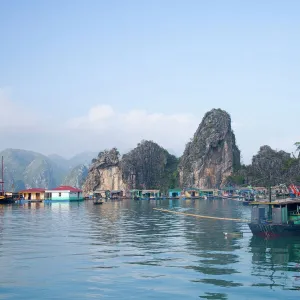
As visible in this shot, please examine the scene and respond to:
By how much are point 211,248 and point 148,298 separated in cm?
1436

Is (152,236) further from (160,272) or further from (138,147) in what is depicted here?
(138,147)

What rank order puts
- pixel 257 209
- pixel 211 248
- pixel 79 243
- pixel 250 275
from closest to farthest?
pixel 250 275 → pixel 211 248 → pixel 79 243 → pixel 257 209

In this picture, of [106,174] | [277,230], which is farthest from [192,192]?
[277,230]

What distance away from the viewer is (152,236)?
4125cm

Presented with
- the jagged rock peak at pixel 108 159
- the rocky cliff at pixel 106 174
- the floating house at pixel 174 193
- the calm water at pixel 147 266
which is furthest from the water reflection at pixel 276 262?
the jagged rock peak at pixel 108 159

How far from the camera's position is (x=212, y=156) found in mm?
189375

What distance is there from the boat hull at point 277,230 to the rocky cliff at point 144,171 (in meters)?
148

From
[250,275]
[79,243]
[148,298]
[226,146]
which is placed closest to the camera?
[148,298]

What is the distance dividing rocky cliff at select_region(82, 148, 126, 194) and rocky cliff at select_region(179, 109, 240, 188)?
2706 centimetres

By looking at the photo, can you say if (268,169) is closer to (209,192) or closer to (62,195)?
(209,192)

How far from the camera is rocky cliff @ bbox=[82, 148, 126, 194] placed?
19338cm

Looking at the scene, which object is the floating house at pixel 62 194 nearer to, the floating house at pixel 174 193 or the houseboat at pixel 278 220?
the floating house at pixel 174 193

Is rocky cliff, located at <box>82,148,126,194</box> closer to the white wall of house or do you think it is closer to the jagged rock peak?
the jagged rock peak

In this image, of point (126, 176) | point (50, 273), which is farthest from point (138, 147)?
point (50, 273)
